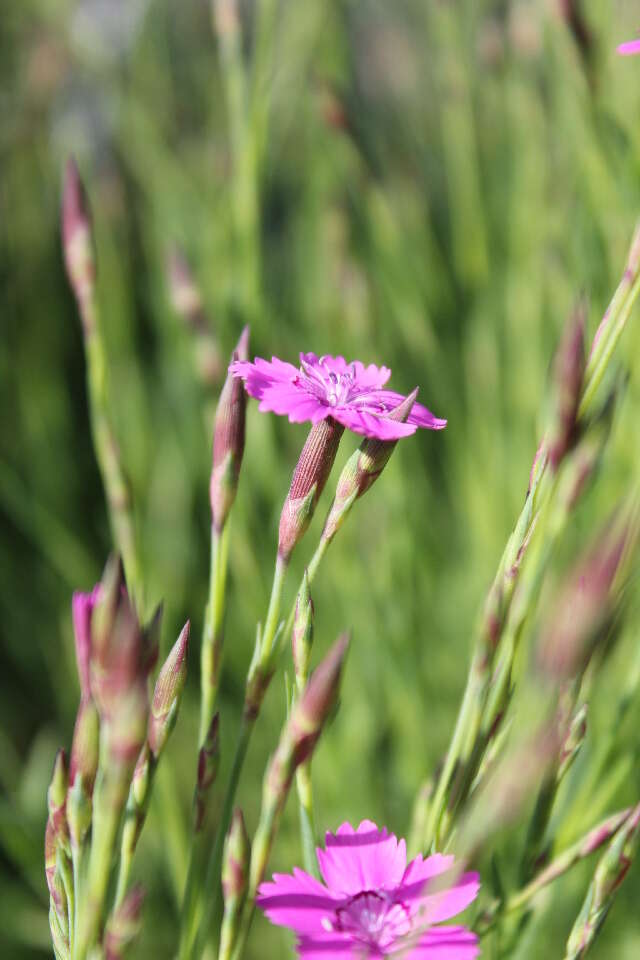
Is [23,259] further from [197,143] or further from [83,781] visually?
[83,781]

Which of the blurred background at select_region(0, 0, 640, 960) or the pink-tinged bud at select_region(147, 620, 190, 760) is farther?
the blurred background at select_region(0, 0, 640, 960)

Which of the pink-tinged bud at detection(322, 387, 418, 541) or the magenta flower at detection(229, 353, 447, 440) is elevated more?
the magenta flower at detection(229, 353, 447, 440)

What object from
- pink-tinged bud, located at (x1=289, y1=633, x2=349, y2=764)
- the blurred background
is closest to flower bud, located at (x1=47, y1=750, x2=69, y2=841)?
pink-tinged bud, located at (x1=289, y1=633, x2=349, y2=764)

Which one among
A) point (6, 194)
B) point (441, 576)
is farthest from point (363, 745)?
point (6, 194)

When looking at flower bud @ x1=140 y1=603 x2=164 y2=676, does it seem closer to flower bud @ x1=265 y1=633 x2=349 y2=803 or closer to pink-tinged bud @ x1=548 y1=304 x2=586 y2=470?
flower bud @ x1=265 y1=633 x2=349 y2=803

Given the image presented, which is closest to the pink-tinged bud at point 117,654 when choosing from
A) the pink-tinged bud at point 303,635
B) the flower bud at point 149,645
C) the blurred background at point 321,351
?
the flower bud at point 149,645

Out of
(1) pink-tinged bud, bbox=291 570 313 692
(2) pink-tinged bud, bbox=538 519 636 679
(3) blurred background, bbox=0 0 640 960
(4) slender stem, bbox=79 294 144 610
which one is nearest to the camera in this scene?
(2) pink-tinged bud, bbox=538 519 636 679
